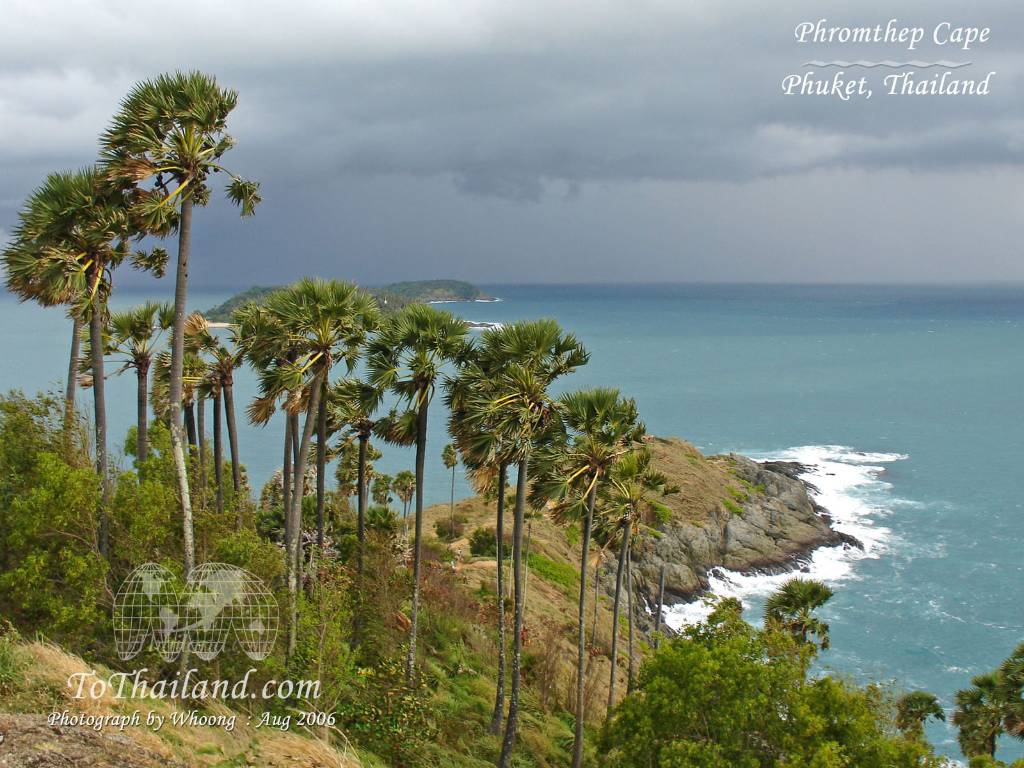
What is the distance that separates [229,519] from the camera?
1948 cm

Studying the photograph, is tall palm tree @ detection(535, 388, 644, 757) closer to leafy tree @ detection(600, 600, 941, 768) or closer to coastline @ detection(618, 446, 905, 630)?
leafy tree @ detection(600, 600, 941, 768)

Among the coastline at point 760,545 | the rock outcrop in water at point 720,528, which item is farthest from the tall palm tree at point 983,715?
the rock outcrop in water at point 720,528

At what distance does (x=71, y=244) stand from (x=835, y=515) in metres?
71.4

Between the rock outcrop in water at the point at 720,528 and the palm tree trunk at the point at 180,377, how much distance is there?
37.9 meters

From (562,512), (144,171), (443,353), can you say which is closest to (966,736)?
(562,512)

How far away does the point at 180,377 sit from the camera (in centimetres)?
1719

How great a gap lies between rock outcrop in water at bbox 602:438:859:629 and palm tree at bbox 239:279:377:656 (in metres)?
34.9

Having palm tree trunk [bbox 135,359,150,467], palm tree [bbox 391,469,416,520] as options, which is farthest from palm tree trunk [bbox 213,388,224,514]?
palm tree [bbox 391,469,416,520]

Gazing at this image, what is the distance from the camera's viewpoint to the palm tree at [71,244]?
18.0 metres

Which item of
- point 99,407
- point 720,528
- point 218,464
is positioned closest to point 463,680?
point 218,464

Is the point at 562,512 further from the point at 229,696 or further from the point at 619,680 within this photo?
the point at 619,680

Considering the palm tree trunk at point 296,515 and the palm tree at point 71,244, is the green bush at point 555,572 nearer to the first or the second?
the palm tree trunk at point 296,515

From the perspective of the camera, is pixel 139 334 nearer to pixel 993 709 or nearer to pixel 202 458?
pixel 202 458

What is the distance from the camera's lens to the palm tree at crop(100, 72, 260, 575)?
17.1 metres
